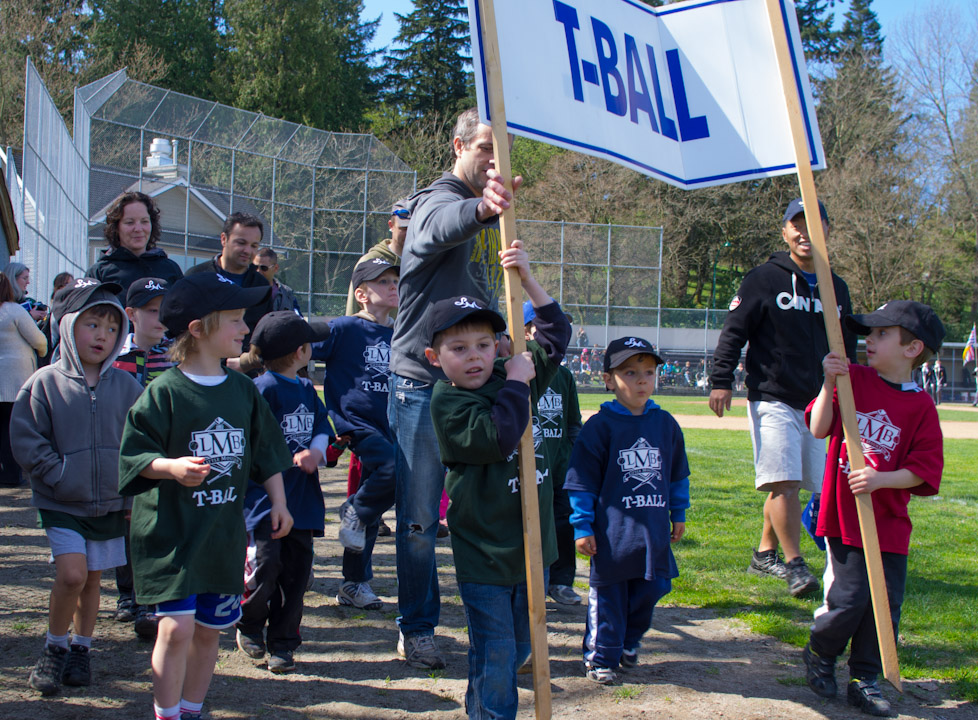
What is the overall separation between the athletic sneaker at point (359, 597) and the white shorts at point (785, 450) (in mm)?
2336

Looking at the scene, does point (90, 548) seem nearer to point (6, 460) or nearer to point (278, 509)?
point (278, 509)

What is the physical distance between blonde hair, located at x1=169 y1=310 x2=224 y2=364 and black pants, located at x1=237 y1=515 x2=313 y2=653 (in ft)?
3.34

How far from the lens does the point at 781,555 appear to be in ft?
19.9

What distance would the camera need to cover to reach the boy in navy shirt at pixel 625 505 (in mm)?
3867

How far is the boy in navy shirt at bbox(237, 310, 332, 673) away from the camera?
13.0 ft

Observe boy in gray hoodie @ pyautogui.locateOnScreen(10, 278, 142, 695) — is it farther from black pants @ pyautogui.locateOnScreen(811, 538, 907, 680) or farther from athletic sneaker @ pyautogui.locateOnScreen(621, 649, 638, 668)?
black pants @ pyautogui.locateOnScreen(811, 538, 907, 680)

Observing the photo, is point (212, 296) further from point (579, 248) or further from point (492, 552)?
point (579, 248)

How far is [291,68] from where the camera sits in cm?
5597

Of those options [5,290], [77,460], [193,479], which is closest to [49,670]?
[77,460]

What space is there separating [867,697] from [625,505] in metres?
1.22

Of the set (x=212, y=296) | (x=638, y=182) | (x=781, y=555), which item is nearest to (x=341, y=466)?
(x=781, y=555)

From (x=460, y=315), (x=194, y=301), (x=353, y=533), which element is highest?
(x=194, y=301)

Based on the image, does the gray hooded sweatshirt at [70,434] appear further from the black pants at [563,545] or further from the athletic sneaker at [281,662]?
the black pants at [563,545]

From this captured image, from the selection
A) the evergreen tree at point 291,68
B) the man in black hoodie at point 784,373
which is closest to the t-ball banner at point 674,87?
the man in black hoodie at point 784,373
